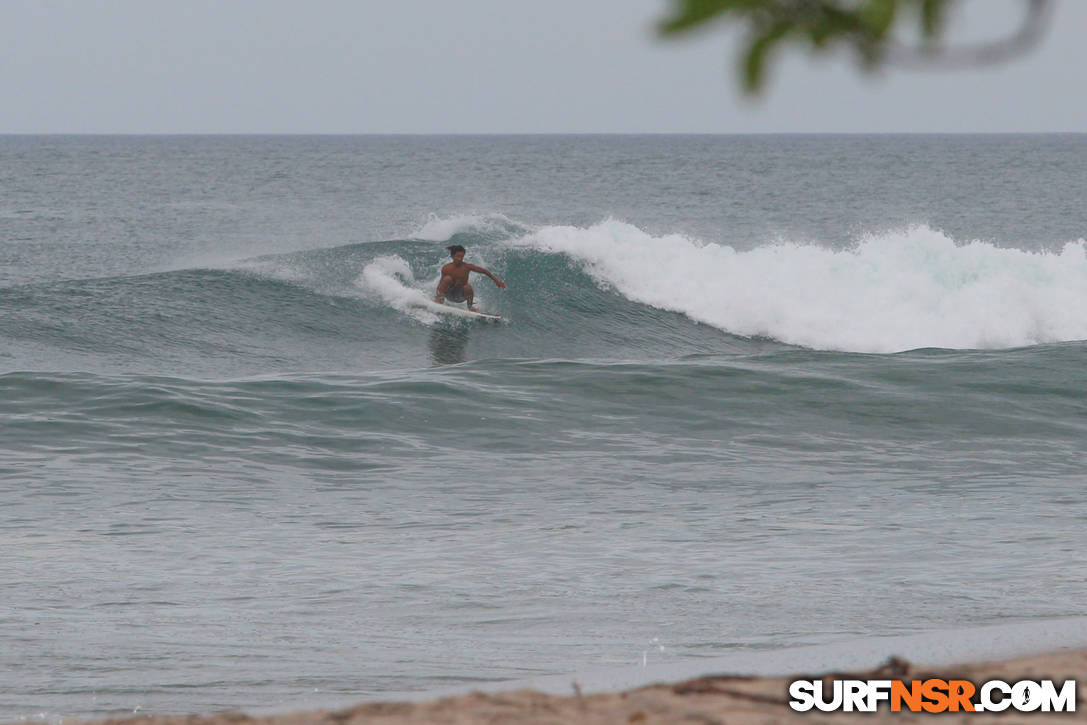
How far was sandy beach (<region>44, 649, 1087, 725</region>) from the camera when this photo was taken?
326cm

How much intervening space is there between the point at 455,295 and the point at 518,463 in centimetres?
927

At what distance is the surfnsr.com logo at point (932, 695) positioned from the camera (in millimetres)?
3332

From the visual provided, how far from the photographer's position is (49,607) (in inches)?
248

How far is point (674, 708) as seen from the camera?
3.42 meters

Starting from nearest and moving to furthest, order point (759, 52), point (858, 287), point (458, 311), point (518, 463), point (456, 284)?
point (759, 52) < point (518, 463) < point (458, 311) < point (456, 284) < point (858, 287)

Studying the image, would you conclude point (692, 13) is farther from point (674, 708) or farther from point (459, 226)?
point (459, 226)

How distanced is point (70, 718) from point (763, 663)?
253cm

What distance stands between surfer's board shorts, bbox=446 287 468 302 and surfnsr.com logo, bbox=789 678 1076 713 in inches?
643

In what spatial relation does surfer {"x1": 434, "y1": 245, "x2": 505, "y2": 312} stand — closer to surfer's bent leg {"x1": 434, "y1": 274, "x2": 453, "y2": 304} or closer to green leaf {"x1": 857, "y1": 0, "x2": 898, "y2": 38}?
surfer's bent leg {"x1": 434, "y1": 274, "x2": 453, "y2": 304}

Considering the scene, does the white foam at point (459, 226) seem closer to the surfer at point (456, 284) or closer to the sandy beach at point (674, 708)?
the surfer at point (456, 284)

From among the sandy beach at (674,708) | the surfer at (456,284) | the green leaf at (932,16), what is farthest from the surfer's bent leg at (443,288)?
the green leaf at (932,16)

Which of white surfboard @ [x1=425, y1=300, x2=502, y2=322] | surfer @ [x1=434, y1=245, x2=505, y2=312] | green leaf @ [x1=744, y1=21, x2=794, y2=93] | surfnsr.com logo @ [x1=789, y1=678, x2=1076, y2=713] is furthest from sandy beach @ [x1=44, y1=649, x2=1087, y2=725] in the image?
surfer @ [x1=434, y1=245, x2=505, y2=312]

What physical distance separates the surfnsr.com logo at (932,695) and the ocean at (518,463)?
190 cm

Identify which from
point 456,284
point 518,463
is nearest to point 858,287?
point 456,284
